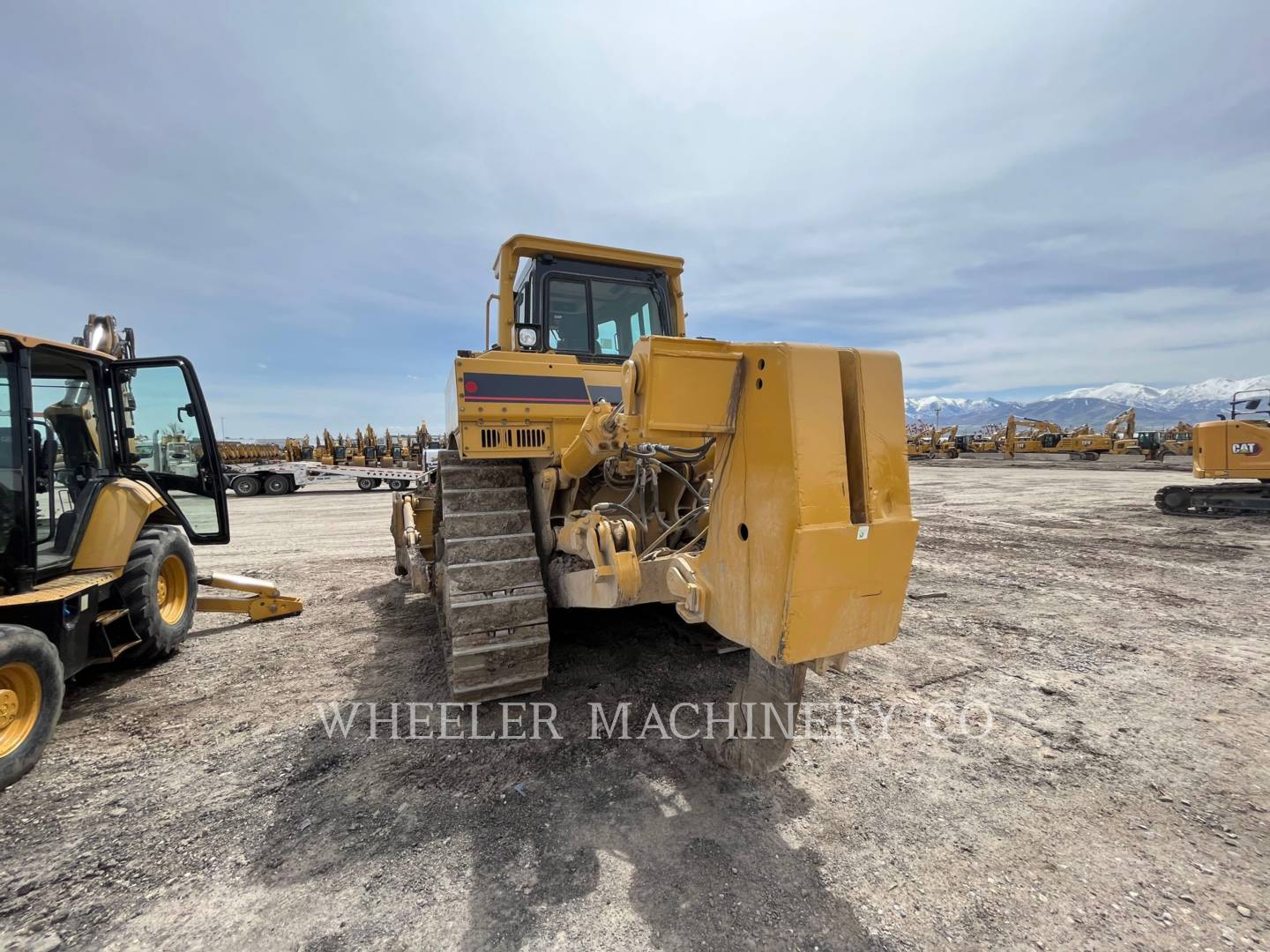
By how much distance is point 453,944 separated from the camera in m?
1.86

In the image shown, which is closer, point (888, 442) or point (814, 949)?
point (814, 949)

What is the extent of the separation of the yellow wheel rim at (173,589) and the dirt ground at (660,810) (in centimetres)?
34

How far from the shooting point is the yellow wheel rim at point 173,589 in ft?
15.3

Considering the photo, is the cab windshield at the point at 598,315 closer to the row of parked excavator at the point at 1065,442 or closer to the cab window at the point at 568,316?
the cab window at the point at 568,316

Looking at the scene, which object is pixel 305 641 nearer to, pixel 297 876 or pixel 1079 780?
pixel 297 876

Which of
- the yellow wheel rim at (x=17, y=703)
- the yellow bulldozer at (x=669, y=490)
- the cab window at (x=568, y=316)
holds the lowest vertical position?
the yellow wheel rim at (x=17, y=703)

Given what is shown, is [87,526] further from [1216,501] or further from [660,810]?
[1216,501]

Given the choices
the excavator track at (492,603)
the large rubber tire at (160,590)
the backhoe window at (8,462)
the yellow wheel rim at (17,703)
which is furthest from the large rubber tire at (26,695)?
the excavator track at (492,603)

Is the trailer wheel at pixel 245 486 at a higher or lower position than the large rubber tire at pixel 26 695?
higher

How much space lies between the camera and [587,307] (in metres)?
4.47

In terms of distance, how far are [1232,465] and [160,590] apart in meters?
17.0

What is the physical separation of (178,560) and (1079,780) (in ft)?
20.6

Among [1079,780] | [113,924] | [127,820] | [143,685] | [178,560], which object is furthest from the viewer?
[178,560]

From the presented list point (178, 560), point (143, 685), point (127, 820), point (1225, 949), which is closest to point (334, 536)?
point (178, 560)
